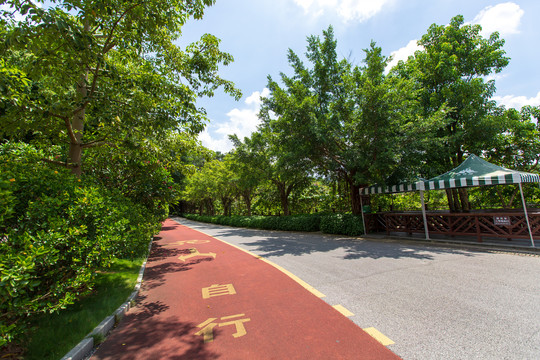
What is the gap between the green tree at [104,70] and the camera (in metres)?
3.86

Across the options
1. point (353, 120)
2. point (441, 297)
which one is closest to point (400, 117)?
point (353, 120)

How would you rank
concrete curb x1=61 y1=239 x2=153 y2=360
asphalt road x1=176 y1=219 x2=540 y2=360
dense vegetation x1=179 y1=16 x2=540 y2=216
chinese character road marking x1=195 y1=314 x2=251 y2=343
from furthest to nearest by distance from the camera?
dense vegetation x1=179 y1=16 x2=540 y2=216
chinese character road marking x1=195 y1=314 x2=251 y2=343
concrete curb x1=61 y1=239 x2=153 y2=360
asphalt road x1=176 y1=219 x2=540 y2=360

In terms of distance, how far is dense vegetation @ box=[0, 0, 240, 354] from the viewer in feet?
9.94

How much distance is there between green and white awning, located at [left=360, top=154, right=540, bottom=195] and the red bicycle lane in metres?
8.29

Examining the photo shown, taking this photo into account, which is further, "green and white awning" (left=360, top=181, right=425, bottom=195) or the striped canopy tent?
"green and white awning" (left=360, top=181, right=425, bottom=195)

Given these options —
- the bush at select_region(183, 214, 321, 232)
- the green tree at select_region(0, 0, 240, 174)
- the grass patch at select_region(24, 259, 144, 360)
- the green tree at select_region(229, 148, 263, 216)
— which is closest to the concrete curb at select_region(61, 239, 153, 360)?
the grass patch at select_region(24, 259, 144, 360)

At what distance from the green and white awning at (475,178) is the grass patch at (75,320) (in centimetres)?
1144

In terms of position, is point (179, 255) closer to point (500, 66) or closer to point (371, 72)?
point (371, 72)

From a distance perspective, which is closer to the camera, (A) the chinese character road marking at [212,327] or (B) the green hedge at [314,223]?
(A) the chinese character road marking at [212,327]

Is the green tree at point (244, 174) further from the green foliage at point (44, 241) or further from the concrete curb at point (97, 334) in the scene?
the green foliage at point (44, 241)

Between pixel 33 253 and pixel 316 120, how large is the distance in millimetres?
11857

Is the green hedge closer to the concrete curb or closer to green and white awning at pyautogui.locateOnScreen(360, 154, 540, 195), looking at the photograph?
green and white awning at pyautogui.locateOnScreen(360, 154, 540, 195)

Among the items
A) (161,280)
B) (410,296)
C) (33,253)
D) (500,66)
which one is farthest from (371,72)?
(33,253)

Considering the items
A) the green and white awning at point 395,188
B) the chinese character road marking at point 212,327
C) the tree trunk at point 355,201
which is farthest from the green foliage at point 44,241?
the tree trunk at point 355,201
